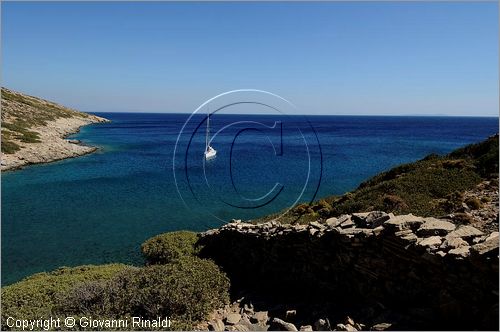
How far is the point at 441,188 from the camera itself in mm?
20703

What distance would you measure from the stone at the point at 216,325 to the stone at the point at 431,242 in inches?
224

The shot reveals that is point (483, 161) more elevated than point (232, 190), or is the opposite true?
point (483, 161)

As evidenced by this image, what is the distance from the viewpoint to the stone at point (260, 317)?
36.8 ft

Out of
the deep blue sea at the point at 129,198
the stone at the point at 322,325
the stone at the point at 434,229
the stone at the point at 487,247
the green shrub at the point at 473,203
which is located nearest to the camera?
the stone at the point at 487,247

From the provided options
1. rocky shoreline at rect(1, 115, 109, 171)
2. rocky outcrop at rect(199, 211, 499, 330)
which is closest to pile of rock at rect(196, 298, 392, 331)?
rocky outcrop at rect(199, 211, 499, 330)

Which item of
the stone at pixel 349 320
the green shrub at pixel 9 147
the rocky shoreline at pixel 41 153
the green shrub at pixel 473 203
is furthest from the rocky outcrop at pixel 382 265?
the green shrub at pixel 9 147

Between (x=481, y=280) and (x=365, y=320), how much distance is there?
2.91 meters

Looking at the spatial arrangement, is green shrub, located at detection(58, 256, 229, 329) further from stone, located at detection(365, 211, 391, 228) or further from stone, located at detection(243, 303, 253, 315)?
stone, located at detection(365, 211, 391, 228)

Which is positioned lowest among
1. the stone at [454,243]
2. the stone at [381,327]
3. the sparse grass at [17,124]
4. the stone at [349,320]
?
Answer: the stone at [349,320]

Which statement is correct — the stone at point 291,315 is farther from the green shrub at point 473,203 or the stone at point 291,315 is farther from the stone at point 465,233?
the green shrub at point 473,203

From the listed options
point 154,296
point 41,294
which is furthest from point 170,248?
point 154,296

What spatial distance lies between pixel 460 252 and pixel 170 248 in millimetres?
12126

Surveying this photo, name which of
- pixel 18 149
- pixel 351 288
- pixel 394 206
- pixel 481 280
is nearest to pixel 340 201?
pixel 394 206

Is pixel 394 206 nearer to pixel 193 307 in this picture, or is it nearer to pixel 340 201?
pixel 340 201
